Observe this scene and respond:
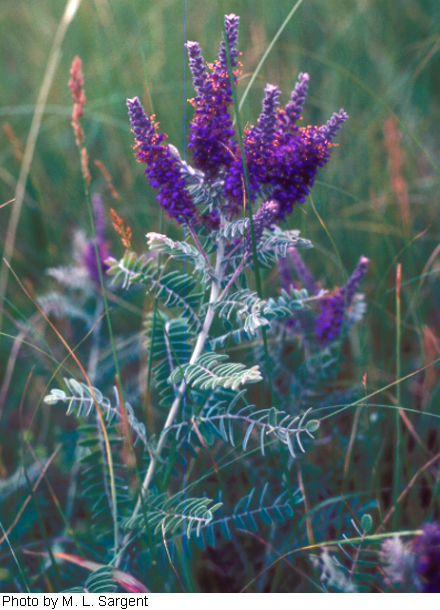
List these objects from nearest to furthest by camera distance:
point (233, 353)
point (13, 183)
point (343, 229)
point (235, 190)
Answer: point (235, 190), point (233, 353), point (343, 229), point (13, 183)

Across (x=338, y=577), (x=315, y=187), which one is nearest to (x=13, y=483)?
(x=338, y=577)

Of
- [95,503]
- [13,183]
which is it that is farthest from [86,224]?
[95,503]

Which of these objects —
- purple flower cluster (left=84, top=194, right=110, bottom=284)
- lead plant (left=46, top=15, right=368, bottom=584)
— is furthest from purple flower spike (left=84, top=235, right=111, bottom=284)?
lead plant (left=46, top=15, right=368, bottom=584)

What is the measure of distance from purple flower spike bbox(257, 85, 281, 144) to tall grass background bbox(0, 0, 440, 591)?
40cm

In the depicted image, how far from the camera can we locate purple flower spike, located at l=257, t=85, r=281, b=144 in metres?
0.59

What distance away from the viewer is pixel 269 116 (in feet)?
1.97

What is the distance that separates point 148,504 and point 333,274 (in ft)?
2.75

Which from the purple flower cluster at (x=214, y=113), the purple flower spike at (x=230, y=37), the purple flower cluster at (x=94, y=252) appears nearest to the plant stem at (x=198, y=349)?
the purple flower cluster at (x=214, y=113)

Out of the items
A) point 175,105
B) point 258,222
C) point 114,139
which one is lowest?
point 258,222

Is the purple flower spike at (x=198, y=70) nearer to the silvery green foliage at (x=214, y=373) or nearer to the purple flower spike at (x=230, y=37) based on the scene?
the purple flower spike at (x=230, y=37)

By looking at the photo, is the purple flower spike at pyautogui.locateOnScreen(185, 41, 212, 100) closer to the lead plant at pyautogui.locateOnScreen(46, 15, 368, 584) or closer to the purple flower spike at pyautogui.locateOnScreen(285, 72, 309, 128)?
the lead plant at pyautogui.locateOnScreen(46, 15, 368, 584)

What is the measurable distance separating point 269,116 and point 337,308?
0.39 metres
